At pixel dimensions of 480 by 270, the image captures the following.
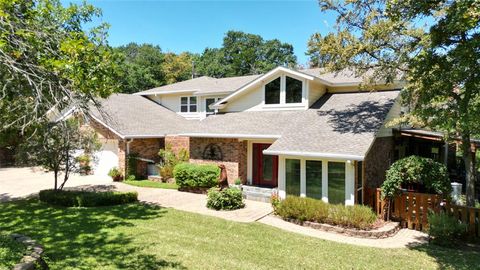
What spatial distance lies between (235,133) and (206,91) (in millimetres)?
8972

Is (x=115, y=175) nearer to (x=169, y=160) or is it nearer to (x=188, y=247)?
(x=169, y=160)

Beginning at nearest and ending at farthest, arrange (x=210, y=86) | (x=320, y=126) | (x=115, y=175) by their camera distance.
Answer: (x=320, y=126) → (x=115, y=175) → (x=210, y=86)

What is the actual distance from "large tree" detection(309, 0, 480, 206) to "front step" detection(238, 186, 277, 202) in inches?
263

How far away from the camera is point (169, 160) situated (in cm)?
2056

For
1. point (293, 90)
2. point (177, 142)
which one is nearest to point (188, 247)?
point (293, 90)

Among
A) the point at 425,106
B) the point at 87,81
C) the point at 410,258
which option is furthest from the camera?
the point at 425,106

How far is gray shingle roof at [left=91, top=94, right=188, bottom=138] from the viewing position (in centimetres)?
2155

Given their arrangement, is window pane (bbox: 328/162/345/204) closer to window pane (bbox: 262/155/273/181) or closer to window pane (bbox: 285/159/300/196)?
window pane (bbox: 285/159/300/196)

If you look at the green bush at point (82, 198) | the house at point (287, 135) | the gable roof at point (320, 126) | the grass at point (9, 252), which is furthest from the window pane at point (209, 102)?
the grass at point (9, 252)

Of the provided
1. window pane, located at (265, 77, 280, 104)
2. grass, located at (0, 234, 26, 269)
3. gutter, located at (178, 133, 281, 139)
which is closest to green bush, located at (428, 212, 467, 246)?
gutter, located at (178, 133, 281, 139)

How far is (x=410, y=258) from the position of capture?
355 inches

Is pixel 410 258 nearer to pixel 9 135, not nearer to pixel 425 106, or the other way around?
pixel 425 106

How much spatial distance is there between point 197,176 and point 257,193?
3293 millimetres

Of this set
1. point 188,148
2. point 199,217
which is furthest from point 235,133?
point 199,217
